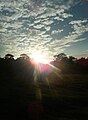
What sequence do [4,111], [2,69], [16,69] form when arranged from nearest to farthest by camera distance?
1. [4,111]
2. [2,69]
3. [16,69]

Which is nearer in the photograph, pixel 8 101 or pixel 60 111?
pixel 60 111

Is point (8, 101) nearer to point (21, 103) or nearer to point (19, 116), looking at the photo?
point (21, 103)

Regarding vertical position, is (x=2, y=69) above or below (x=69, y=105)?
above

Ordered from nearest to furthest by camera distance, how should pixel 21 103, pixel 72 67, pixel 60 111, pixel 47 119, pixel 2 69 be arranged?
pixel 47 119
pixel 60 111
pixel 21 103
pixel 2 69
pixel 72 67

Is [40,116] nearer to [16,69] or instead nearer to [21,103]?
[21,103]

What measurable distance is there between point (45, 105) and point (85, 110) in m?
4.34

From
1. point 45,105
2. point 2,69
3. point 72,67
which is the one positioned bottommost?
point 45,105

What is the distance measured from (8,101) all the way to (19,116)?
19.7 feet

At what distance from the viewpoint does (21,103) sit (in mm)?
25047

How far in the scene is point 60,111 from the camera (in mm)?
22844

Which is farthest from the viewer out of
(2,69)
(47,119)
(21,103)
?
(2,69)

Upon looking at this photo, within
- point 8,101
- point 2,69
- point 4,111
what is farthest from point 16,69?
point 4,111

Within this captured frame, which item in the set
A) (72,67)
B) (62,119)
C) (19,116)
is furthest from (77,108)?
(72,67)

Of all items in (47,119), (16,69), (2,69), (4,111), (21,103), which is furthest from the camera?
(16,69)
